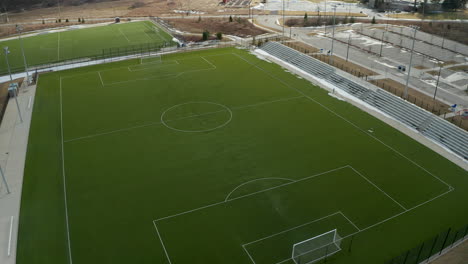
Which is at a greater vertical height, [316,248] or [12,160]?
[12,160]

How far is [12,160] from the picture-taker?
35.3 m

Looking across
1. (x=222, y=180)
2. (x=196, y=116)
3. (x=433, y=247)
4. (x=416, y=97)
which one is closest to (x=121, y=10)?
(x=196, y=116)

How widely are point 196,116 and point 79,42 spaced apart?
1777 inches

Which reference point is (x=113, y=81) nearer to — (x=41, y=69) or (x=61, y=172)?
(x=41, y=69)

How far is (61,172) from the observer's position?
109ft

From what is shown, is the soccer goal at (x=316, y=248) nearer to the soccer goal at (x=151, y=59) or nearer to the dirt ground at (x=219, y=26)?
the soccer goal at (x=151, y=59)

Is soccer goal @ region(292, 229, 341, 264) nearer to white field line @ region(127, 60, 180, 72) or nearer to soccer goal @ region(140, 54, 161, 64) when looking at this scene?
white field line @ region(127, 60, 180, 72)

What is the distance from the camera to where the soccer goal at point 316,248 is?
23844 millimetres

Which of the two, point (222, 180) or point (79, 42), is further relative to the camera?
point (79, 42)

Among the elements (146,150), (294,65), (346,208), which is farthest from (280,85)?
(346,208)

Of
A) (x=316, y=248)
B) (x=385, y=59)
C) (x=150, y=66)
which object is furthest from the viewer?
(x=385, y=59)

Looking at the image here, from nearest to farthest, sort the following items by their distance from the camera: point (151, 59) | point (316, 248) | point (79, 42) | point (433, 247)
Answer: point (316, 248) → point (433, 247) → point (151, 59) → point (79, 42)

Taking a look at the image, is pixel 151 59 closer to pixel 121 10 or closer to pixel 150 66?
pixel 150 66

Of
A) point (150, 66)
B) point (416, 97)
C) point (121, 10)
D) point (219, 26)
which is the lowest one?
point (416, 97)
